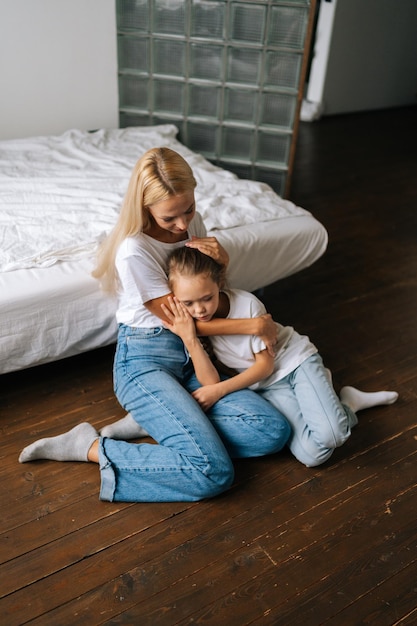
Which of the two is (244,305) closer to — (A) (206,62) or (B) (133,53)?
(A) (206,62)

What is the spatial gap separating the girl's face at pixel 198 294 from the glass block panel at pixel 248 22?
1.66 metres

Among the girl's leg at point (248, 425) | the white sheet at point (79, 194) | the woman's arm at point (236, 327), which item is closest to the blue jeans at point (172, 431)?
the girl's leg at point (248, 425)

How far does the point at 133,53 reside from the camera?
299 centimetres

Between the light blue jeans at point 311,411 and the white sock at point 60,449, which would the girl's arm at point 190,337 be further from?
the white sock at point 60,449

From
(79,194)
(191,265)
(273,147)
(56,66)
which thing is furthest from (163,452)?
(56,66)

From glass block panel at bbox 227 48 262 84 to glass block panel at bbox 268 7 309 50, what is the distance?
0.37 ft

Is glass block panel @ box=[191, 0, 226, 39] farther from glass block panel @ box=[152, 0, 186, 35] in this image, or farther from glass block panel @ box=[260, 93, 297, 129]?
glass block panel @ box=[260, 93, 297, 129]

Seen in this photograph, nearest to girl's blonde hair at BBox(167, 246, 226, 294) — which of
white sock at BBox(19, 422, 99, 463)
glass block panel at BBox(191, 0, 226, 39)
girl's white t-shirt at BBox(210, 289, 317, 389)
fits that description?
girl's white t-shirt at BBox(210, 289, 317, 389)

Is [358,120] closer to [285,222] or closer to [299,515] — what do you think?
[285,222]

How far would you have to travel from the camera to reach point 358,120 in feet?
17.1

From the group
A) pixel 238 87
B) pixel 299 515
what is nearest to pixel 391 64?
pixel 238 87

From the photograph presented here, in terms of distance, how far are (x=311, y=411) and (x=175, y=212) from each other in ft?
2.23

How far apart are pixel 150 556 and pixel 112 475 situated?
23cm

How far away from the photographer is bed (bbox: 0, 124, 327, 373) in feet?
5.86
